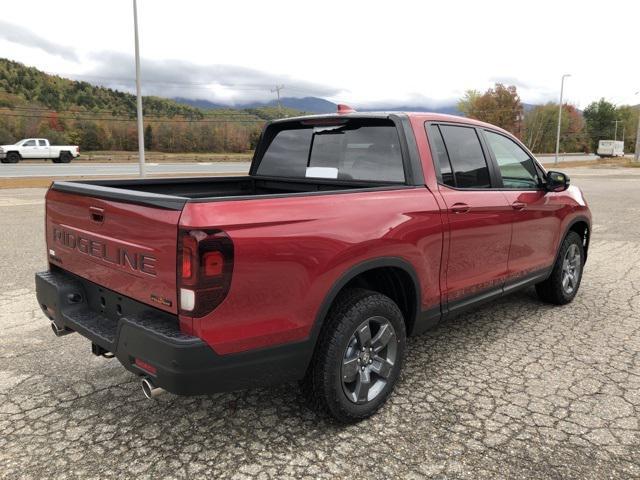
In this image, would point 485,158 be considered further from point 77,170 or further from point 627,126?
point 627,126

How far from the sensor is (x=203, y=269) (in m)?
2.10

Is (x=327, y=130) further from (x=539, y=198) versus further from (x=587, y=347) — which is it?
(x=587, y=347)

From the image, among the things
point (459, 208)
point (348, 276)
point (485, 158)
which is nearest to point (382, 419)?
point (348, 276)

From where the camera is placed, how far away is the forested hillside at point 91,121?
7019 cm

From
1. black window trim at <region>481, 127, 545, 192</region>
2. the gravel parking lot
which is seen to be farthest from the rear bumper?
black window trim at <region>481, 127, 545, 192</region>

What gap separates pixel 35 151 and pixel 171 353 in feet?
136

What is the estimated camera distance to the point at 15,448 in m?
2.61

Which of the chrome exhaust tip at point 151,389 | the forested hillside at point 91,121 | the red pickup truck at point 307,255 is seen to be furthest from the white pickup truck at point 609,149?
the chrome exhaust tip at point 151,389

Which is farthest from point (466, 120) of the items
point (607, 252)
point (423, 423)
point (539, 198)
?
point (607, 252)

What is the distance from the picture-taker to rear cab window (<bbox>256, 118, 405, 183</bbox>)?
3.37 m

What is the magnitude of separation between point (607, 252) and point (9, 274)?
330 inches

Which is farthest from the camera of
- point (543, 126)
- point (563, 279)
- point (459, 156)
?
point (543, 126)

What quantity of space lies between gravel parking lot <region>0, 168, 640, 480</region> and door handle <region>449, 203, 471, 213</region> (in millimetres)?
1135

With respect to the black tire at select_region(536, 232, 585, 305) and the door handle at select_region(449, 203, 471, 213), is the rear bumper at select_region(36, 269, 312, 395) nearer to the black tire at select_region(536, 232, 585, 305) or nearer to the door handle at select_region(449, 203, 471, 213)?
the door handle at select_region(449, 203, 471, 213)
